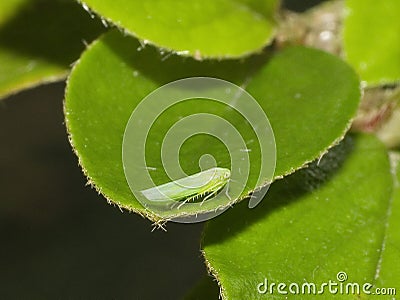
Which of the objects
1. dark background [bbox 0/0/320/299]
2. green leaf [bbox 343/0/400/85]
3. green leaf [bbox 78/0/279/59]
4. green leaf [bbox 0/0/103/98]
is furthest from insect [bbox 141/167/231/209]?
dark background [bbox 0/0/320/299]

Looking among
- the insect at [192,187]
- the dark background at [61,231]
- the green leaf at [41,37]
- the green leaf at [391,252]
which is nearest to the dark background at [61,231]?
the dark background at [61,231]

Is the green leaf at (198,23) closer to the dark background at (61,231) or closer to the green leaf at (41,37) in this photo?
the green leaf at (41,37)

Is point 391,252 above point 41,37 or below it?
below

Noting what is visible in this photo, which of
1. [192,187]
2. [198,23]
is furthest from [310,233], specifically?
[198,23]

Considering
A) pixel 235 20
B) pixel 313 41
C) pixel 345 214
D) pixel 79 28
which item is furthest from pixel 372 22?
pixel 79 28

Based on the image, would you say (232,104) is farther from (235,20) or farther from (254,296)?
(254,296)

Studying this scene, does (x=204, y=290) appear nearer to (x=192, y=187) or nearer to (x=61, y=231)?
(x=192, y=187)
